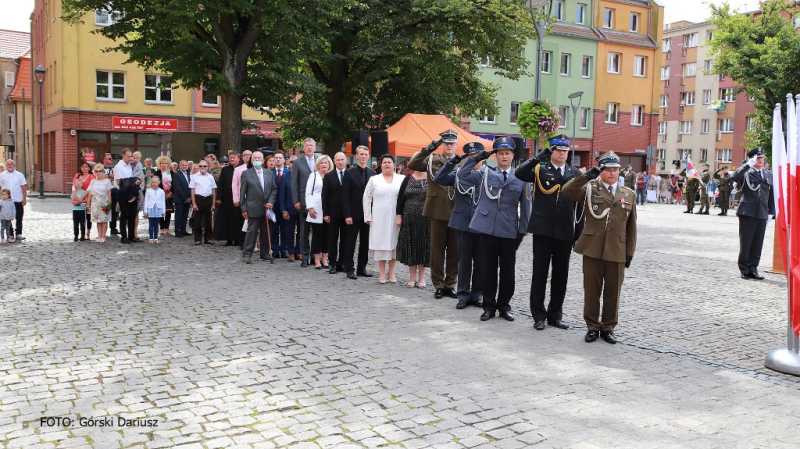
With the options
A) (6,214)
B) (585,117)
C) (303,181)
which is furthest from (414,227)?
(585,117)

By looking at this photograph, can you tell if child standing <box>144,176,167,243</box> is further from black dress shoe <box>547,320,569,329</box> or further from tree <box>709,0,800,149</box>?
tree <box>709,0,800,149</box>

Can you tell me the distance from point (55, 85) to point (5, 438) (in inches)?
1613

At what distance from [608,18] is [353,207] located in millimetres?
46522

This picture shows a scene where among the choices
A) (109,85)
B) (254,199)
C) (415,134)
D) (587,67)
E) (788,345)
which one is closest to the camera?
(788,345)

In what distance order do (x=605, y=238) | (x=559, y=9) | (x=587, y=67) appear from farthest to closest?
1. (x=587, y=67)
2. (x=559, y=9)
3. (x=605, y=238)

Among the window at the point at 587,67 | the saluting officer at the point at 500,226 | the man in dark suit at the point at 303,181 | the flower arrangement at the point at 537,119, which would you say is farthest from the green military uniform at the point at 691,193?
the saluting officer at the point at 500,226

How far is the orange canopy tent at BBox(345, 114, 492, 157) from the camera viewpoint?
62.9 ft

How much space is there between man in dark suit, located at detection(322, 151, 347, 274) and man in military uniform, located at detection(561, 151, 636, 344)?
205 inches

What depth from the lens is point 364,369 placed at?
6.31m

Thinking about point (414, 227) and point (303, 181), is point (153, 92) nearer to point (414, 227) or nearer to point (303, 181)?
point (303, 181)

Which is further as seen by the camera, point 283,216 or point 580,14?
point 580,14

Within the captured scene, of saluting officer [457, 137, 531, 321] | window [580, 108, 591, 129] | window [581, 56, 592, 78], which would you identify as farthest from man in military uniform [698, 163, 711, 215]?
saluting officer [457, 137, 531, 321]

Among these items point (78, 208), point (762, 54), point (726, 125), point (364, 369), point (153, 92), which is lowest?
point (364, 369)

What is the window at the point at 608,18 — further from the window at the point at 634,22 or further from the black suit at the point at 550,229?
the black suit at the point at 550,229
